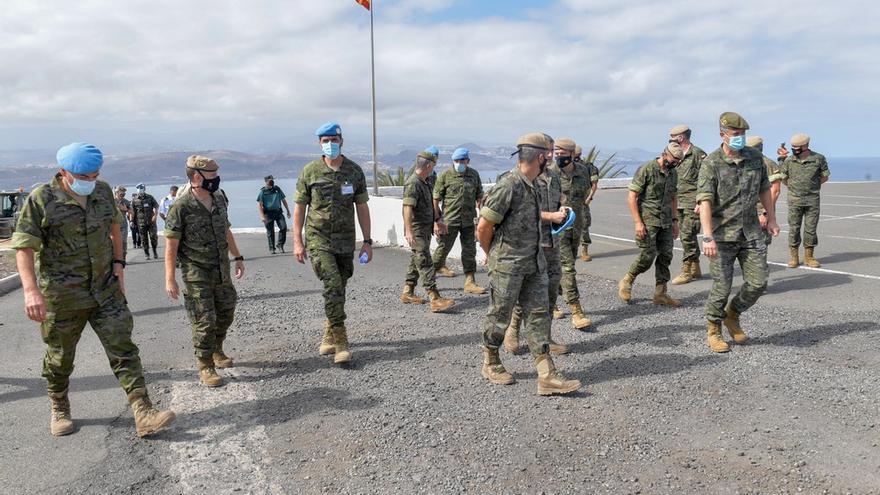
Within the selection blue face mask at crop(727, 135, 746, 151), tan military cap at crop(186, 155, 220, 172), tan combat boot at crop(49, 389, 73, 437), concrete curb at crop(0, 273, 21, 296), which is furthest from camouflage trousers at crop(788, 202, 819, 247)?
concrete curb at crop(0, 273, 21, 296)

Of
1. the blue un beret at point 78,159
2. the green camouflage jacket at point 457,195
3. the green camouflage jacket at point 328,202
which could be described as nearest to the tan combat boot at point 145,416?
the blue un beret at point 78,159

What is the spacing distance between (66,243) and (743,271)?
5442mm

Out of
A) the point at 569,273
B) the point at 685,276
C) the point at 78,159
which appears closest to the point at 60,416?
the point at 78,159

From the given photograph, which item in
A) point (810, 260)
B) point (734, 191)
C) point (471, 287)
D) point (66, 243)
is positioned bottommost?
point (471, 287)

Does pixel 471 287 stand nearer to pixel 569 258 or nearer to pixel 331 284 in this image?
pixel 569 258

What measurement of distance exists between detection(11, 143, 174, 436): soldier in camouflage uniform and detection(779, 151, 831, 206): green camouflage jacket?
9.21m

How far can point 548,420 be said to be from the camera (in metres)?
4.08

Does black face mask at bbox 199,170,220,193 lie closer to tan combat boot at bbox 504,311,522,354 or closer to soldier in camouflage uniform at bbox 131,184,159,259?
tan combat boot at bbox 504,311,522,354

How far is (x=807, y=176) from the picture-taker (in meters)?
9.09

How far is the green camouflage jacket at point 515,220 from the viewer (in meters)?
4.48

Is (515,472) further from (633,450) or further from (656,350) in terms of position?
(656,350)

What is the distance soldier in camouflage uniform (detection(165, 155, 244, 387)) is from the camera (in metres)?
Answer: 4.91

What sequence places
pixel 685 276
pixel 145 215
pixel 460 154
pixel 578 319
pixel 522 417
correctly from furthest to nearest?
1. pixel 145 215
2. pixel 685 276
3. pixel 460 154
4. pixel 578 319
5. pixel 522 417

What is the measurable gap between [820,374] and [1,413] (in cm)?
644
